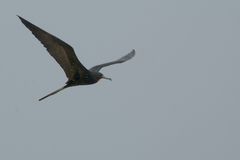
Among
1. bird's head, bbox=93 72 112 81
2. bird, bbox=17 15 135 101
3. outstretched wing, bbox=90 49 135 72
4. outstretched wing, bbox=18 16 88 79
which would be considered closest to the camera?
outstretched wing, bbox=18 16 88 79

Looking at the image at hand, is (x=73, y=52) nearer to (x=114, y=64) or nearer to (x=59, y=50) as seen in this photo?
(x=59, y=50)

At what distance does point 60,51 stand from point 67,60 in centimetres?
44

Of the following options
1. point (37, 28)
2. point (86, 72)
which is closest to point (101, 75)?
point (86, 72)

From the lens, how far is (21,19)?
13547mm

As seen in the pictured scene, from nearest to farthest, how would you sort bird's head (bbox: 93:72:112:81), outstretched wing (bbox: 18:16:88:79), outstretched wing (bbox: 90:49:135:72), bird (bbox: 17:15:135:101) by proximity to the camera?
outstretched wing (bbox: 18:16:88:79) < bird (bbox: 17:15:135:101) < bird's head (bbox: 93:72:112:81) < outstretched wing (bbox: 90:49:135:72)

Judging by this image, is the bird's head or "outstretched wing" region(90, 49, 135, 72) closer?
the bird's head

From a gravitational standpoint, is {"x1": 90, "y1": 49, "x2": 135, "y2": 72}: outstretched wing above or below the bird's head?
above

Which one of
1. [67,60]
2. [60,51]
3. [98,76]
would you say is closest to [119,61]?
[98,76]

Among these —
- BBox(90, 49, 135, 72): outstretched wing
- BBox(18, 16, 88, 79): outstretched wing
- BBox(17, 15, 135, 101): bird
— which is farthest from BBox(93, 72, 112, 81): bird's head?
BBox(90, 49, 135, 72): outstretched wing

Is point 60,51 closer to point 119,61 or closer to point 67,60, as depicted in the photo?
point 67,60

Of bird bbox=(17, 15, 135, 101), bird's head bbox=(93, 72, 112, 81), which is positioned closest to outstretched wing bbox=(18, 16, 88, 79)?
bird bbox=(17, 15, 135, 101)

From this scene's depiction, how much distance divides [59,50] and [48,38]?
1.81 feet

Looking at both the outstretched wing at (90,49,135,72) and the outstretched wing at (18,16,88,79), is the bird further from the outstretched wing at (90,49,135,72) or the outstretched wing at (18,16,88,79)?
the outstretched wing at (90,49,135,72)

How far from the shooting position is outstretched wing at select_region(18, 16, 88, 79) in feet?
46.1
